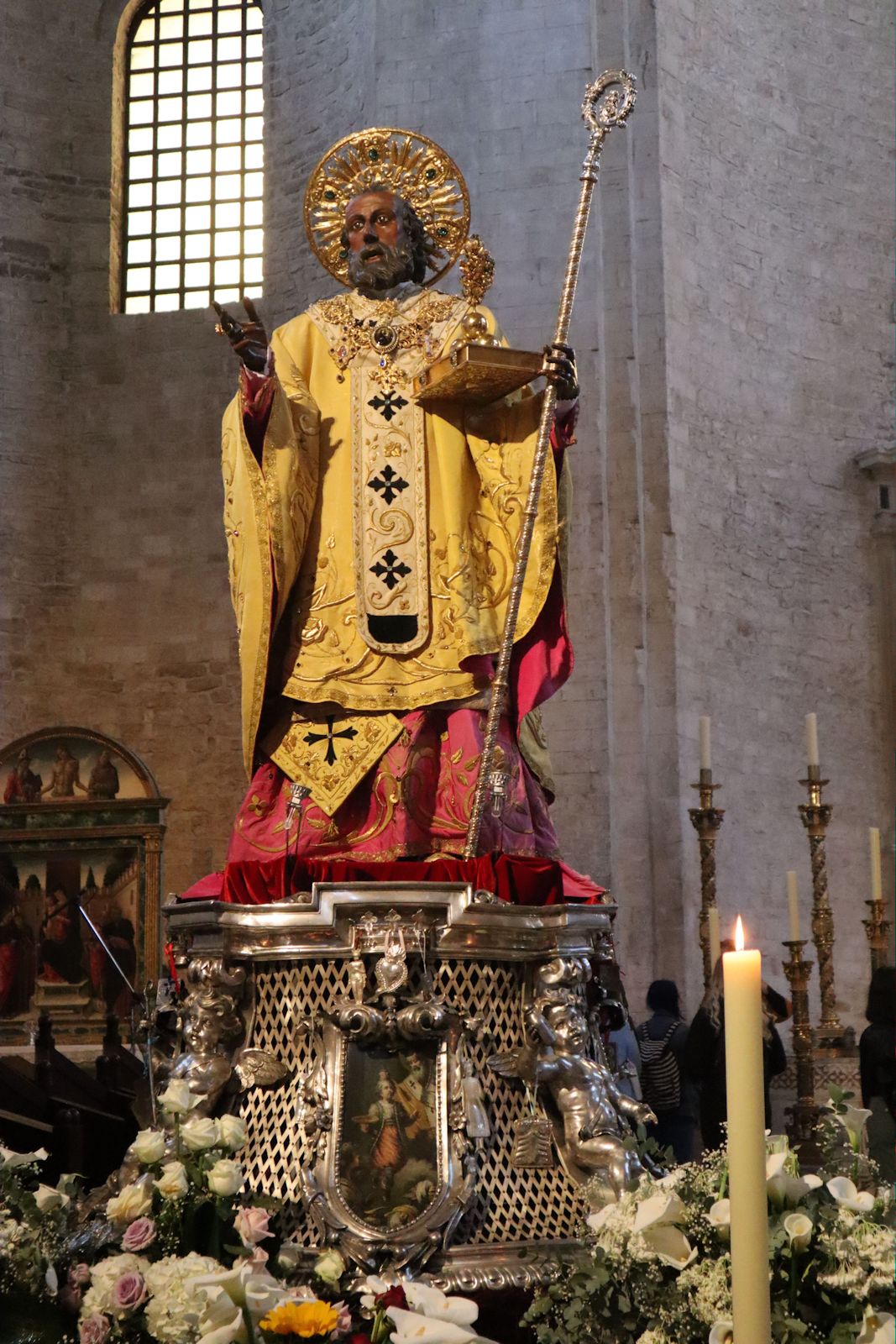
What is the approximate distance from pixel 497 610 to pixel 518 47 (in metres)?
6.24

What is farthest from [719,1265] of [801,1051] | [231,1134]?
[801,1051]

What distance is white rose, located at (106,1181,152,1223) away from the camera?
112 inches

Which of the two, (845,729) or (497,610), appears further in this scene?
(845,729)

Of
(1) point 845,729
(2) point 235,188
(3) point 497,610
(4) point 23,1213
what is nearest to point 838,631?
(1) point 845,729

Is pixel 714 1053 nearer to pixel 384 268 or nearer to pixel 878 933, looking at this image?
pixel 878 933

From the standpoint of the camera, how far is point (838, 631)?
1194 centimetres

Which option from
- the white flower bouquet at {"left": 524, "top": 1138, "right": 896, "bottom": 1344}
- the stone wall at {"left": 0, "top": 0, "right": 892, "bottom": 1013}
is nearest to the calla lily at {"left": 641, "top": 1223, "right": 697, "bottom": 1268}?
the white flower bouquet at {"left": 524, "top": 1138, "right": 896, "bottom": 1344}

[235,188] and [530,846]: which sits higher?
[235,188]

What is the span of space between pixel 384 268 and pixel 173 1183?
3577 millimetres

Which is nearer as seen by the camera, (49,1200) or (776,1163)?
(776,1163)

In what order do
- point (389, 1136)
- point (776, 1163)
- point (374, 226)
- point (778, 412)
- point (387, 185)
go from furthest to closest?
1. point (778, 412)
2. point (387, 185)
3. point (374, 226)
4. point (389, 1136)
5. point (776, 1163)

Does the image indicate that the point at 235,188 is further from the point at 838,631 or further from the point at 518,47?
the point at 838,631

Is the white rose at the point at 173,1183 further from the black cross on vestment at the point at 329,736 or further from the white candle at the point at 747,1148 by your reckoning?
the black cross on vestment at the point at 329,736

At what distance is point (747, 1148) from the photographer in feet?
5.26
